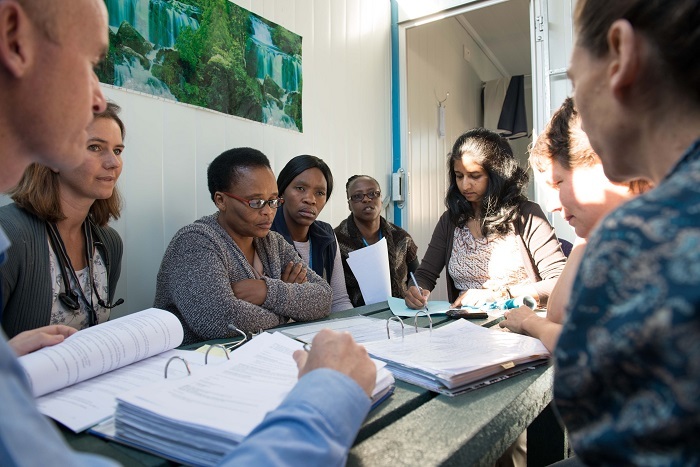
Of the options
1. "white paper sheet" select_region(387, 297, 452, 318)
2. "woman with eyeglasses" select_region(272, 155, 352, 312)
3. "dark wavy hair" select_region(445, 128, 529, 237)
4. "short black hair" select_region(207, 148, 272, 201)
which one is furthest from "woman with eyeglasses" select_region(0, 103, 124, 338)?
"dark wavy hair" select_region(445, 128, 529, 237)

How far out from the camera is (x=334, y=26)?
2.92m

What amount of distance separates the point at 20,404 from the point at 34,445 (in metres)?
0.03

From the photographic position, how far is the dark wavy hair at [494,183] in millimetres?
2209

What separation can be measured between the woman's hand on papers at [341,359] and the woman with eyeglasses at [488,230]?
143 centimetres

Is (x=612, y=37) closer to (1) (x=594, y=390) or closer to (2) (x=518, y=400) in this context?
(1) (x=594, y=390)

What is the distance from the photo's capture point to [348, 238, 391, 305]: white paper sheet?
6.08 ft

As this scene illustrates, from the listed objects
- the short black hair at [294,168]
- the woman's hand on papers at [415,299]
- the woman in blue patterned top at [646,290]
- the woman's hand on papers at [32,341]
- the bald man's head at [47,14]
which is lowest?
the woman's hand on papers at [415,299]

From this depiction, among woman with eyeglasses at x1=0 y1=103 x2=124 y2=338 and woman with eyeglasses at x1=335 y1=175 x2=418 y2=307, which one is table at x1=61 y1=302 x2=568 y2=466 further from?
woman with eyeglasses at x1=335 y1=175 x2=418 y2=307

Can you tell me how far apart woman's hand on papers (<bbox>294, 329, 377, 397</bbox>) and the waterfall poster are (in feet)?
4.90

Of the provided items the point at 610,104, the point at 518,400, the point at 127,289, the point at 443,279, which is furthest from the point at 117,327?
the point at 443,279

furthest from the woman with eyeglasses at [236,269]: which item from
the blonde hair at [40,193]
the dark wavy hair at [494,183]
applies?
the dark wavy hair at [494,183]

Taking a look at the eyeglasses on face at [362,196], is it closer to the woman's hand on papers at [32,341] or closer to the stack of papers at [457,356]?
the stack of papers at [457,356]

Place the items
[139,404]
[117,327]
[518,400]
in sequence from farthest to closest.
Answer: [117,327] < [518,400] < [139,404]

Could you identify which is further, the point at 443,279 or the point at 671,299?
the point at 443,279
